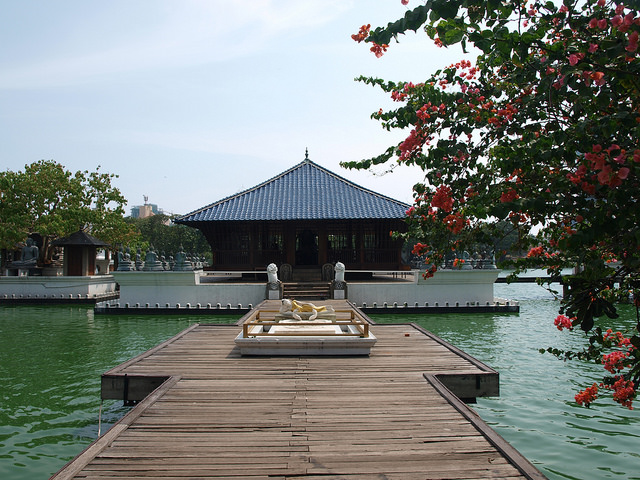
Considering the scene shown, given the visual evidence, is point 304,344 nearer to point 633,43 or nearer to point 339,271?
point 633,43

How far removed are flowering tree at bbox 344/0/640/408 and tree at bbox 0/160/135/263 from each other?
30.0 meters

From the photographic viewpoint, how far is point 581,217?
3736 mm

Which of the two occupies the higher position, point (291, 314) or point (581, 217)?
point (581, 217)

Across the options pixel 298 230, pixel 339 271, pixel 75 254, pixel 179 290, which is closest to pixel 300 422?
pixel 339 271

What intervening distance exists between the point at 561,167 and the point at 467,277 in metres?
18.8

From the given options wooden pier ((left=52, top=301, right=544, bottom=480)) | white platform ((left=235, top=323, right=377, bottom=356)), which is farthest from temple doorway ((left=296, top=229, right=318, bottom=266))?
wooden pier ((left=52, top=301, right=544, bottom=480))

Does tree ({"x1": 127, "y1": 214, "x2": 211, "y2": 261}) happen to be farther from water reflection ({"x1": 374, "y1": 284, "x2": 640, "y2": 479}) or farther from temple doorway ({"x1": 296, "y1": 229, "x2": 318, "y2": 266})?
water reflection ({"x1": 374, "y1": 284, "x2": 640, "y2": 479})

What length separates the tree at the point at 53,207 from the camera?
1182 inches

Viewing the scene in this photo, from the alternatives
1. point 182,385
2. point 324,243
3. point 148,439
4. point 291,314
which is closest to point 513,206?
point 148,439

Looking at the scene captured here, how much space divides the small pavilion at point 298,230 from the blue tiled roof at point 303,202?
0.05 m

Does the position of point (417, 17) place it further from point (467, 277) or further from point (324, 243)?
point (324, 243)

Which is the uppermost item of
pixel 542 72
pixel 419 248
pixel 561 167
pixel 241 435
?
pixel 542 72

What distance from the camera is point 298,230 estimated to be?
2659 centimetres

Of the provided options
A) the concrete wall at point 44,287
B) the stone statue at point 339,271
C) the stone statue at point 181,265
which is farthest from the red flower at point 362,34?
the concrete wall at point 44,287
